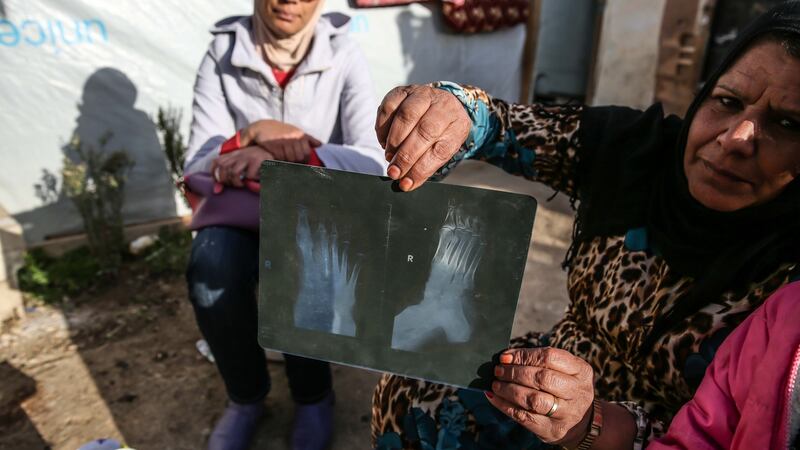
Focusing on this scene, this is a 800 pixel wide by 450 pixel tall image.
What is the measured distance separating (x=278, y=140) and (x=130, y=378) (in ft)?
4.30

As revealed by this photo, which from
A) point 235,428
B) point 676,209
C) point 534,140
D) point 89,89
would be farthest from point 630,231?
point 89,89

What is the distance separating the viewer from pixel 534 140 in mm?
1490

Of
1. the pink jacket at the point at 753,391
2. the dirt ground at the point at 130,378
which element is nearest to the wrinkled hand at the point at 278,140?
the dirt ground at the point at 130,378

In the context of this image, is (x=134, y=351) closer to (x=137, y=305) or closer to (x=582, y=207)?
(x=137, y=305)

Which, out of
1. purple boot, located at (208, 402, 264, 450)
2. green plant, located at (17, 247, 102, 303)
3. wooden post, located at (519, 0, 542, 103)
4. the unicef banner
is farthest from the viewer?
wooden post, located at (519, 0, 542, 103)

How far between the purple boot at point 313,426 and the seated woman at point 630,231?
529 mm

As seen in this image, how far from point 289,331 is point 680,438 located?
766 mm

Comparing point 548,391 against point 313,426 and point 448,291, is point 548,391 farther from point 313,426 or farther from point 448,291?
point 313,426

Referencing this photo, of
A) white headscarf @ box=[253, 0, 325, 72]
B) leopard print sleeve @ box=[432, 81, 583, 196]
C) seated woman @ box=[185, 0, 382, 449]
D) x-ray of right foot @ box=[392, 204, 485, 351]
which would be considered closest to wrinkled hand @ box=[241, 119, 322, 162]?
seated woman @ box=[185, 0, 382, 449]

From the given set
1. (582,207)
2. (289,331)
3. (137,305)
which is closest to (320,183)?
(289,331)

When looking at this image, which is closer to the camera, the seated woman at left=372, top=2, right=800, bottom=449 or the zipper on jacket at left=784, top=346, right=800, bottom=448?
the zipper on jacket at left=784, top=346, right=800, bottom=448

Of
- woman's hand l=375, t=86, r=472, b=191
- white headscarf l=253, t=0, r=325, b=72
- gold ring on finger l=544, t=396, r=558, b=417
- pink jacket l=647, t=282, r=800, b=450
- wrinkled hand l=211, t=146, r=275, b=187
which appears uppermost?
white headscarf l=253, t=0, r=325, b=72

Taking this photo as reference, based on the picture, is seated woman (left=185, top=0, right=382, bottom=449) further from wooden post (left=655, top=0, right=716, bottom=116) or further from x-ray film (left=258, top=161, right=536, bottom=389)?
wooden post (left=655, top=0, right=716, bottom=116)

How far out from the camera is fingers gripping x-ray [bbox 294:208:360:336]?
43.6 inches
